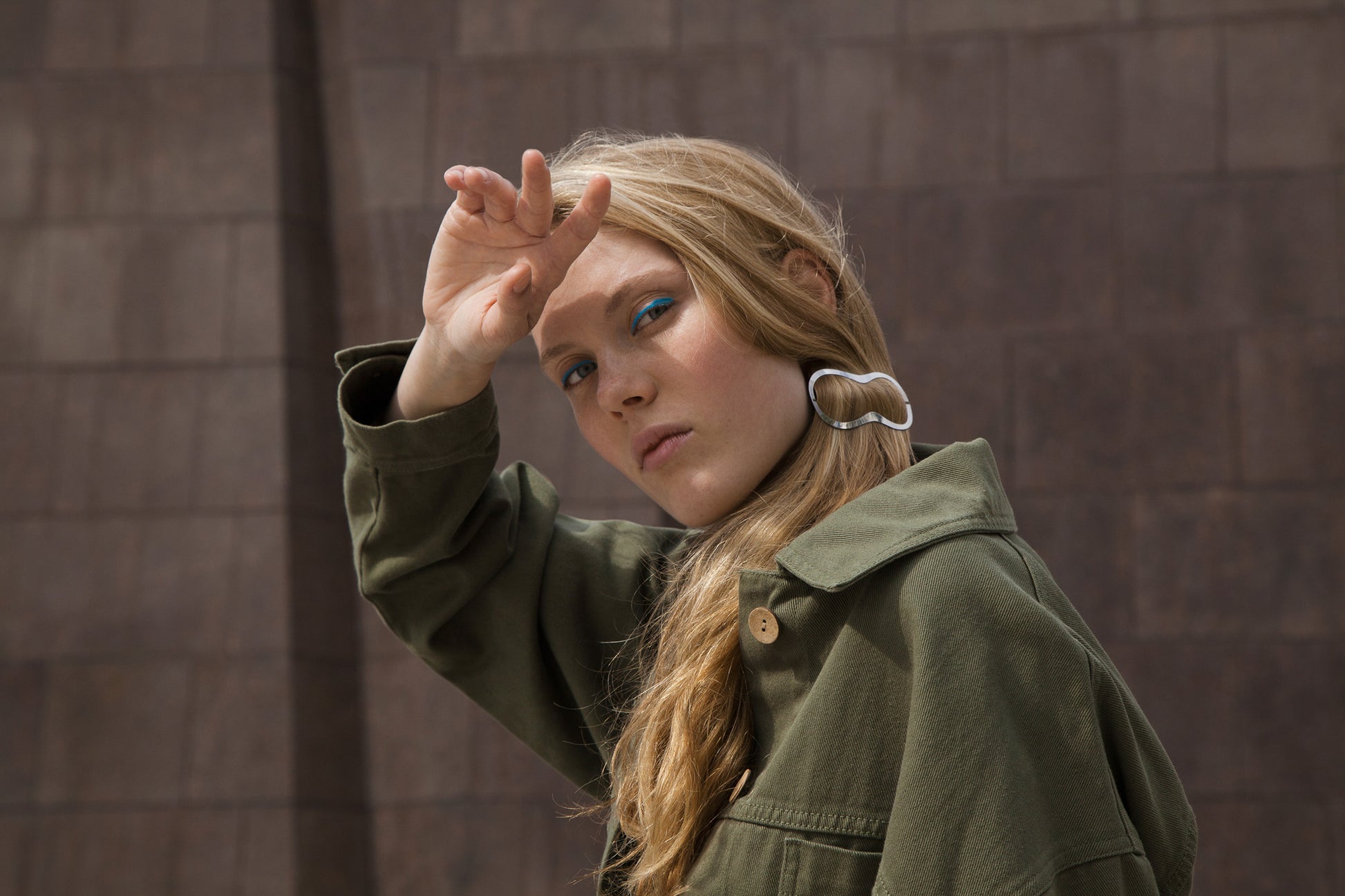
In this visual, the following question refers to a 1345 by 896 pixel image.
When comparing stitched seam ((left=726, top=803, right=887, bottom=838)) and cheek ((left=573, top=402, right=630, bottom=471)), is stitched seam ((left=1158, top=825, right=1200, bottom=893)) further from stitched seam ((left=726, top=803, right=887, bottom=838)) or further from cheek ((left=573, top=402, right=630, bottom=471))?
cheek ((left=573, top=402, right=630, bottom=471))

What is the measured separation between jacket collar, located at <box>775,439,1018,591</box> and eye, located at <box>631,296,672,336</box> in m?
0.36

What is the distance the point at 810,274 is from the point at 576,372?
35 cm

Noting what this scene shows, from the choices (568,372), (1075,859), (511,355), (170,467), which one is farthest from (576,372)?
(170,467)

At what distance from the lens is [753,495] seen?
1.62m

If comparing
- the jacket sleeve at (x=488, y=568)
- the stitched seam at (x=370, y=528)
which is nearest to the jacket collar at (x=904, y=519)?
the jacket sleeve at (x=488, y=568)

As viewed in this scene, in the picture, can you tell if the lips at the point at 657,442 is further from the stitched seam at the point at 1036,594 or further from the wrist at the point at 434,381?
the stitched seam at the point at 1036,594

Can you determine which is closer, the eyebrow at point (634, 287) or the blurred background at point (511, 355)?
the eyebrow at point (634, 287)

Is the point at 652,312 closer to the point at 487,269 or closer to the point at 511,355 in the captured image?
the point at 487,269

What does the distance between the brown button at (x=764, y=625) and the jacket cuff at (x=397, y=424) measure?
51cm

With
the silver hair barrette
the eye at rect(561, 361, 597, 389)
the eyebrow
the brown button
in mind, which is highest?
the eyebrow

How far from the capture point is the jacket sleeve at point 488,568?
175 centimetres

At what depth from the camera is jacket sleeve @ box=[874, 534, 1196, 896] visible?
1202 millimetres

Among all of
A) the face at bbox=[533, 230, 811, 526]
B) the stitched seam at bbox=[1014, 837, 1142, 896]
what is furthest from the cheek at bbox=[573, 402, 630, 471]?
the stitched seam at bbox=[1014, 837, 1142, 896]

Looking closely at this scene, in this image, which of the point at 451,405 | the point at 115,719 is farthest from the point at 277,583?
the point at 451,405
